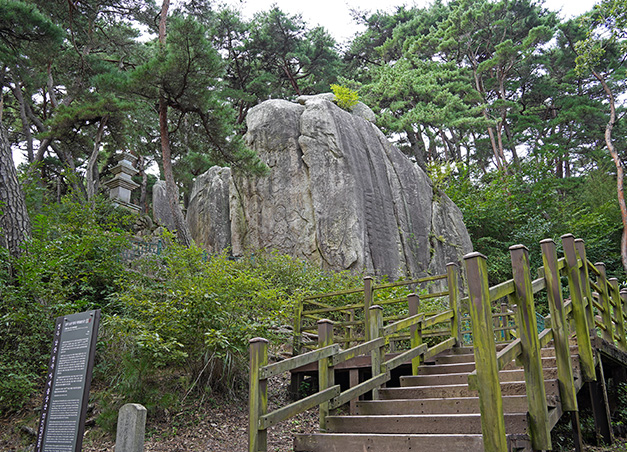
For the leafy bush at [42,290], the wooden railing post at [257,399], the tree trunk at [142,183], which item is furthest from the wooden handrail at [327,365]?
the tree trunk at [142,183]

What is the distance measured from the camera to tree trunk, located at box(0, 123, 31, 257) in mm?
7844

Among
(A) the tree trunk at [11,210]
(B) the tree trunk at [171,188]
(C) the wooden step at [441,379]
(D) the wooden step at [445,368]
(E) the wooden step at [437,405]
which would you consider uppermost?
(B) the tree trunk at [171,188]

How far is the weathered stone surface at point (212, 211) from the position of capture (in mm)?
16344

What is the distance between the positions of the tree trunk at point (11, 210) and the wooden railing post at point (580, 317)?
810 centimetres

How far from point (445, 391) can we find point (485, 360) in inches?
66.7

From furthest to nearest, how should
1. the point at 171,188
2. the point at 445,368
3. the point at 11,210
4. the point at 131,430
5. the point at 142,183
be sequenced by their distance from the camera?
the point at 142,183
the point at 171,188
the point at 11,210
the point at 445,368
the point at 131,430

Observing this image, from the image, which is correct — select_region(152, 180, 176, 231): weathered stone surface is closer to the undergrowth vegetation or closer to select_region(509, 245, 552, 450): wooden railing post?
the undergrowth vegetation

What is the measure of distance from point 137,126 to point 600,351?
58.6 ft

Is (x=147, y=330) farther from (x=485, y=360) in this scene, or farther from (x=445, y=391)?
(x=485, y=360)

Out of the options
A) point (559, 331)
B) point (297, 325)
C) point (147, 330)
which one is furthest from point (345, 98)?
point (559, 331)

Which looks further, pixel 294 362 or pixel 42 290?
pixel 42 290

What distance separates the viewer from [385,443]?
4.07 metres

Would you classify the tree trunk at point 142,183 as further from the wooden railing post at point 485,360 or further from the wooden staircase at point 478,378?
the wooden railing post at point 485,360

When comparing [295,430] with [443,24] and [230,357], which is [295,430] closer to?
[230,357]
